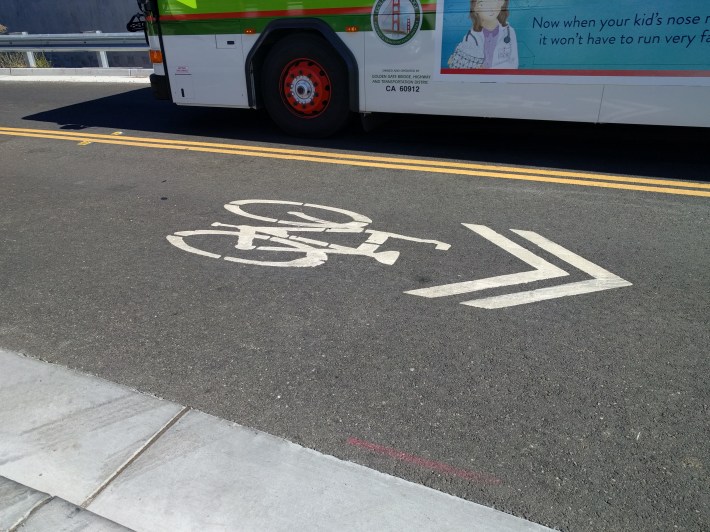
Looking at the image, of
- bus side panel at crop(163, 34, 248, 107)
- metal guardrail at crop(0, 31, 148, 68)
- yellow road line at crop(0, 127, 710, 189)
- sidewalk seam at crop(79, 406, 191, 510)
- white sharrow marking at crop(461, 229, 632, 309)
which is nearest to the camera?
sidewalk seam at crop(79, 406, 191, 510)

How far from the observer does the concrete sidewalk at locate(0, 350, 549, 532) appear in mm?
2133

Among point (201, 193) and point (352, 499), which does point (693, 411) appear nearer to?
point (352, 499)

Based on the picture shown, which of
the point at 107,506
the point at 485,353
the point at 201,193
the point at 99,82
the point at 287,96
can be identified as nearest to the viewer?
the point at 107,506

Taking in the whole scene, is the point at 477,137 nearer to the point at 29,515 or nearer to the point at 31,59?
the point at 29,515

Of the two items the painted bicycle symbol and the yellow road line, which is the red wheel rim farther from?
the painted bicycle symbol

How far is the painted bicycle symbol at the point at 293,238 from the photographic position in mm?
4336

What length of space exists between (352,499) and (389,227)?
2.92 metres

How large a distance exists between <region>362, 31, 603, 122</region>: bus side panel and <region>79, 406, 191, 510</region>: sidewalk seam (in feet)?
16.8

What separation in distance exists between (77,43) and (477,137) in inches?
431

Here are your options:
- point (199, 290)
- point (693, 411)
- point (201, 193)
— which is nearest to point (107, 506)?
point (199, 290)

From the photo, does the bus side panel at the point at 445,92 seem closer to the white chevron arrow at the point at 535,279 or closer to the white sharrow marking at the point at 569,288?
the white chevron arrow at the point at 535,279

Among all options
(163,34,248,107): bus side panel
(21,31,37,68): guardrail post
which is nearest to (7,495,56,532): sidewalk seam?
(163,34,248,107): bus side panel

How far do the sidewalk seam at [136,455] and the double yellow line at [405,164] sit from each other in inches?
172

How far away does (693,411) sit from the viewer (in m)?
2.72
